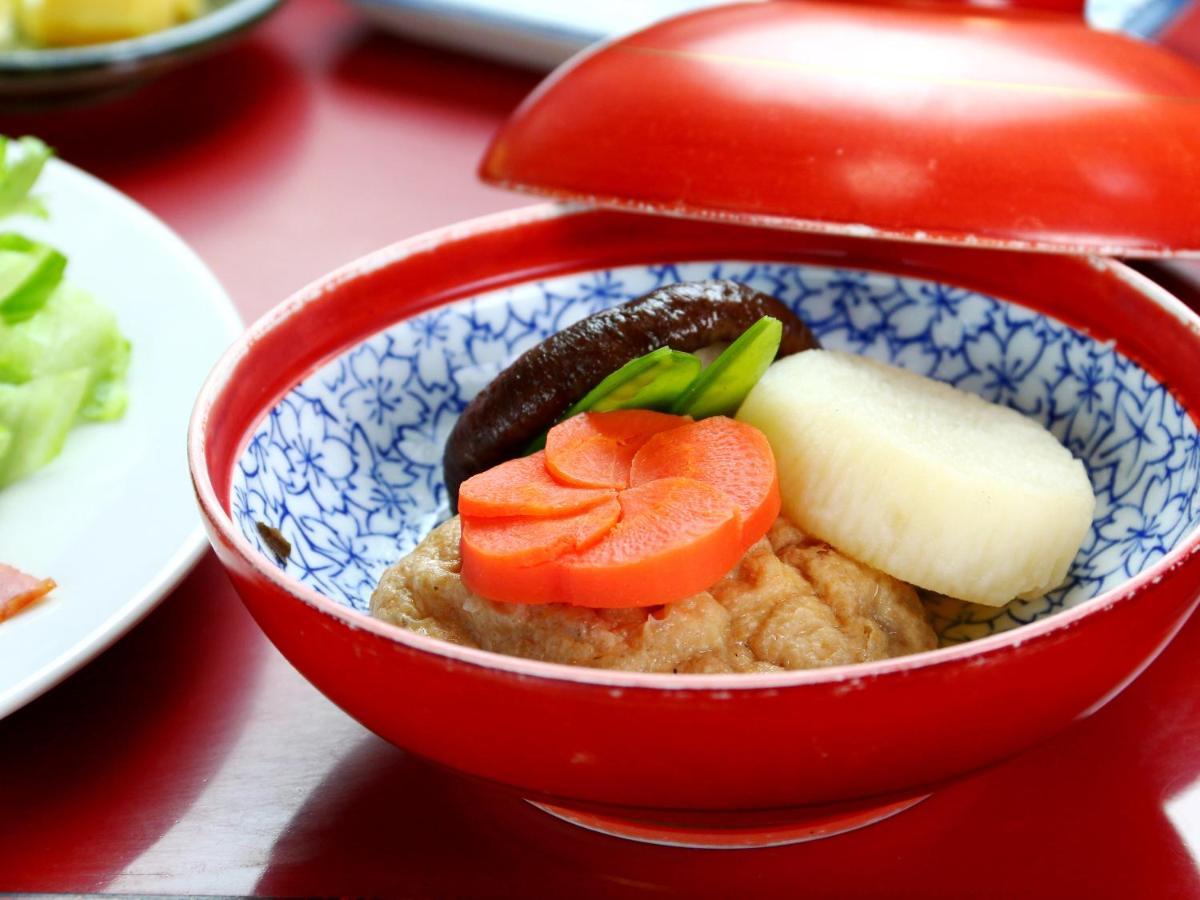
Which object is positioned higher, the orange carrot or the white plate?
the orange carrot

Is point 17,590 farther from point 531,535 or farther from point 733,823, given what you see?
point 733,823

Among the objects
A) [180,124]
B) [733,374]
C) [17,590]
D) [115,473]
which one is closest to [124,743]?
[17,590]

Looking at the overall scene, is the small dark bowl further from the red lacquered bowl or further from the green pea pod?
the green pea pod

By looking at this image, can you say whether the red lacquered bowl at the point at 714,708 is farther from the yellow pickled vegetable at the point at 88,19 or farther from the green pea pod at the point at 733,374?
the yellow pickled vegetable at the point at 88,19

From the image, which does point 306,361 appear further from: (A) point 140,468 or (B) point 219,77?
(B) point 219,77

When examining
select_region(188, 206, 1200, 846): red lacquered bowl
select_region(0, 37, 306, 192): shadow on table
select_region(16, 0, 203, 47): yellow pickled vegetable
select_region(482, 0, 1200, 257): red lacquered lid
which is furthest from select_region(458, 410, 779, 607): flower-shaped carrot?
select_region(16, 0, 203, 47): yellow pickled vegetable

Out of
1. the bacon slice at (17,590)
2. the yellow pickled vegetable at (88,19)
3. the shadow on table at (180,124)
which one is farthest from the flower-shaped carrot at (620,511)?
the yellow pickled vegetable at (88,19)

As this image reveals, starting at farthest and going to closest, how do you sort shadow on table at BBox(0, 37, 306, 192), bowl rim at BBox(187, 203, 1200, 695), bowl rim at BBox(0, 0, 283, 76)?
shadow on table at BBox(0, 37, 306, 192), bowl rim at BBox(0, 0, 283, 76), bowl rim at BBox(187, 203, 1200, 695)
